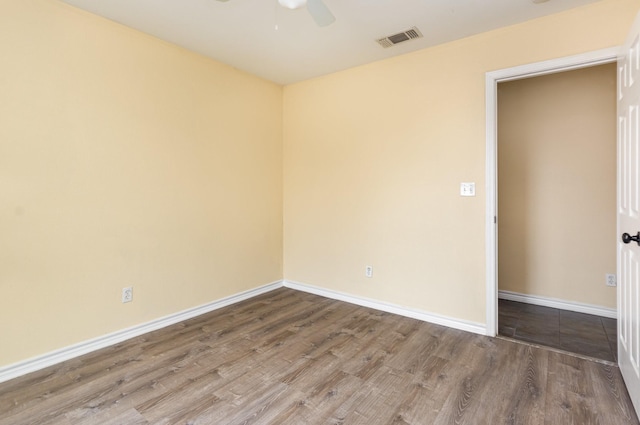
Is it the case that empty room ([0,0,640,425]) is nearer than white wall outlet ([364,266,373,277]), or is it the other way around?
empty room ([0,0,640,425])

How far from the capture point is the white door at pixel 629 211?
1.65 meters

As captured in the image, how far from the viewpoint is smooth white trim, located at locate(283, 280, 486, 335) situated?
2.79 metres

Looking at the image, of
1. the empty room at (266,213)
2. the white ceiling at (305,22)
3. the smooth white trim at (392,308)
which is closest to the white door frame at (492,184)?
the empty room at (266,213)

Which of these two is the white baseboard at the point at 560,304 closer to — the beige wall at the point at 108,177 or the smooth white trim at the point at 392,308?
the smooth white trim at the point at 392,308

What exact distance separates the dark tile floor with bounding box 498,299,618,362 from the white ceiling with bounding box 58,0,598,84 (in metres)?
2.52

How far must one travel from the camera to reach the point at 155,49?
274 cm

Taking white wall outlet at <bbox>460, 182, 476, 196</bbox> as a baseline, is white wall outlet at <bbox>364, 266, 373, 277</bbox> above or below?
below

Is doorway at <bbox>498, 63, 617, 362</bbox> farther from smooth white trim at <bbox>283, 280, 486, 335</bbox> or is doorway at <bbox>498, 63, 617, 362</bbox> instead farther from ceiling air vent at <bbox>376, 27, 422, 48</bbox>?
ceiling air vent at <bbox>376, 27, 422, 48</bbox>

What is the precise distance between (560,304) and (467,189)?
5.76ft

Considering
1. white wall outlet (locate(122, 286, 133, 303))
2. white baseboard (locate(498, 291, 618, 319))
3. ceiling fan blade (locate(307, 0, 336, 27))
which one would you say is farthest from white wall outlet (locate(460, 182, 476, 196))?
white wall outlet (locate(122, 286, 133, 303))

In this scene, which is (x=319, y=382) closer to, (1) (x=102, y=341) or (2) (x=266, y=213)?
(1) (x=102, y=341)

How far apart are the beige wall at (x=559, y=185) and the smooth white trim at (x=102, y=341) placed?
3189 millimetres

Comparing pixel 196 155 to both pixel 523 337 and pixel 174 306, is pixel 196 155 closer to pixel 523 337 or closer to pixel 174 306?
pixel 174 306

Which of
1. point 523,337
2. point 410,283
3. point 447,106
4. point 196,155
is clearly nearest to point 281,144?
point 196,155
